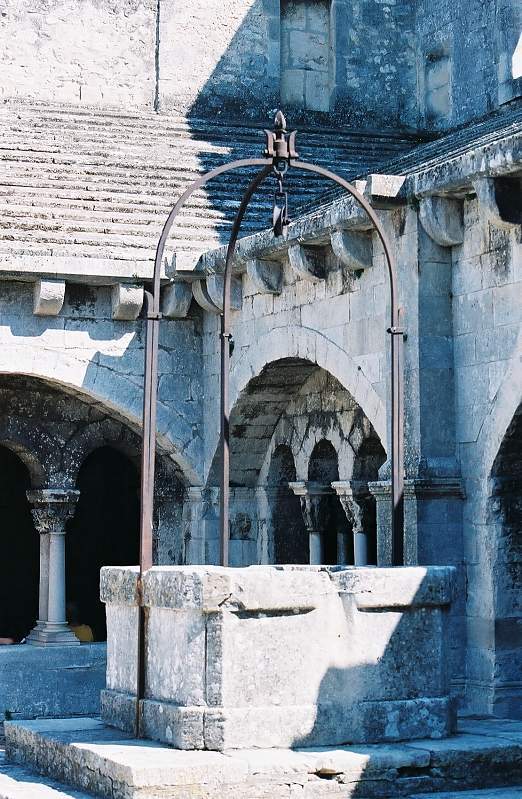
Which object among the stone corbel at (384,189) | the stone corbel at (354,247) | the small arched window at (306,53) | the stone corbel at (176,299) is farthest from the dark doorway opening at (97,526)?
the stone corbel at (384,189)

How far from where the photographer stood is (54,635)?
11.1 metres

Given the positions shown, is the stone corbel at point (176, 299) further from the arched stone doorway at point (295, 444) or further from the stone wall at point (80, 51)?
the stone wall at point (80, 51)

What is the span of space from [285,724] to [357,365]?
309 centimetres

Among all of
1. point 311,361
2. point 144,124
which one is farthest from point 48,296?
point 144,124

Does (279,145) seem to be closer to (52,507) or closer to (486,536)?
(486,536)

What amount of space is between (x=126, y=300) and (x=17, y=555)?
3962mm

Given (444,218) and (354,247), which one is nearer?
(444,218)

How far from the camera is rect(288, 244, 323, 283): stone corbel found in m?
9.36

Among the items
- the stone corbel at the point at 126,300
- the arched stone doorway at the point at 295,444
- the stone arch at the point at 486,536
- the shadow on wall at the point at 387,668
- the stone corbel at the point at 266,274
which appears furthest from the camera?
the stone corbel at the point at 126,300

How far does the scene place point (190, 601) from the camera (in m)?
6.24

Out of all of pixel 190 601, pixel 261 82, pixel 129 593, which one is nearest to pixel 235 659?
pixel 190 601

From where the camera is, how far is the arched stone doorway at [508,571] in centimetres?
773

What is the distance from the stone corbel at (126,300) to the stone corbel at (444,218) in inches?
118

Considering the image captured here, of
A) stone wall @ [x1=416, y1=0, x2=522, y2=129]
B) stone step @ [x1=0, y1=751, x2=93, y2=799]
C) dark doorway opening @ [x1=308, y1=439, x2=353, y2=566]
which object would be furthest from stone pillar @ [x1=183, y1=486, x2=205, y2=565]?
stone step @ [x1=0, y1=751, x2=93, y2=799]
